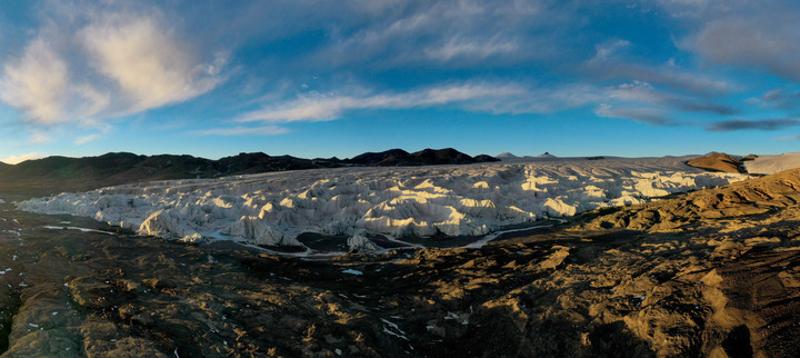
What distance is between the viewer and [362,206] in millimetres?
40781

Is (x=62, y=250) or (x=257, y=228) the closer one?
(x=62, y=250)

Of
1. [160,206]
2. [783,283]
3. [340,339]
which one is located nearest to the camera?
[783,283]

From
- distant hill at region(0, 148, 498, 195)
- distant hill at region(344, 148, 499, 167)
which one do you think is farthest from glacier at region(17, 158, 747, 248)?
distant hill at region(344, 148, 499, 167)

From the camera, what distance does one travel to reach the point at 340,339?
574 inches

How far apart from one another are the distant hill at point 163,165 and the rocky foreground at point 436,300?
246 feet

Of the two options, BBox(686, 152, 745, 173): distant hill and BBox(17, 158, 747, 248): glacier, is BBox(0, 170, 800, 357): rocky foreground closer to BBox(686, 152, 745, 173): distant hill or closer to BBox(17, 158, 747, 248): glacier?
BBox(17, 158, 747, 248): glacier

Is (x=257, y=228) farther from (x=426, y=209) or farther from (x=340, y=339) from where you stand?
(x=340, y=339)

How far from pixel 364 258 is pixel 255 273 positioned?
704 cm

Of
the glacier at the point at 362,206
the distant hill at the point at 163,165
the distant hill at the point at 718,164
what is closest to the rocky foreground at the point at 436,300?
the glacier at the point at 362,206

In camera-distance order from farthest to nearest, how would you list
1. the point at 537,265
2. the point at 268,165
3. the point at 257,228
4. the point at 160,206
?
the point at 268,165, the point at 160,206, the point at 257,228, the point at 537,265

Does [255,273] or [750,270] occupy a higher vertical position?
[750,270]

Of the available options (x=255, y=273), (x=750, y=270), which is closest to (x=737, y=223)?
(x=750, y=270)

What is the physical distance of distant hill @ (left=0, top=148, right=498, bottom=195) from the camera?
9512 centimetres

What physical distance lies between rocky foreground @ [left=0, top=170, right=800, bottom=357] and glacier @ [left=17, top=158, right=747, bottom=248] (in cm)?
724
